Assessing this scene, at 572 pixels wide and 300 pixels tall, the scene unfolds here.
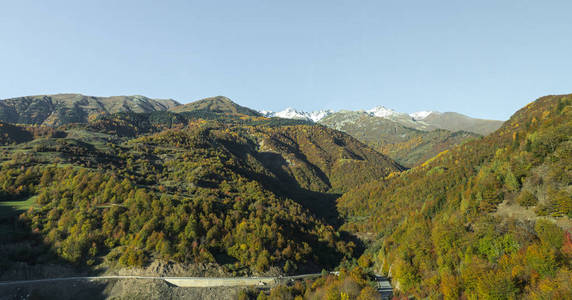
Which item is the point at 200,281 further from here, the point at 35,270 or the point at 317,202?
the point at 317,202

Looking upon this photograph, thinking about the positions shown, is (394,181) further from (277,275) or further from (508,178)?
(277,275)

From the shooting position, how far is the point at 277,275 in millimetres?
Result: 58812

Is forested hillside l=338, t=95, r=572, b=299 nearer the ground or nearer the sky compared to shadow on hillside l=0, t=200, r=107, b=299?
nearer the sky

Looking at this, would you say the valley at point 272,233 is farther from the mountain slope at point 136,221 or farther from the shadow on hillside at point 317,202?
the shadow on hillside at point 317,202

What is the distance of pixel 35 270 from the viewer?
51531mm

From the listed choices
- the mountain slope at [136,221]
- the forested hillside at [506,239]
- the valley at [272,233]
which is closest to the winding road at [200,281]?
the valley at [272,233]

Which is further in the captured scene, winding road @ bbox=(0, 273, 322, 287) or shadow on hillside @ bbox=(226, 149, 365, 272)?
shadow on hillside @ bbox=(226, 149, 365, 272)

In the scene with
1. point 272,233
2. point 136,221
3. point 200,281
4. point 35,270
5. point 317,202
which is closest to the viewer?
point 35,270

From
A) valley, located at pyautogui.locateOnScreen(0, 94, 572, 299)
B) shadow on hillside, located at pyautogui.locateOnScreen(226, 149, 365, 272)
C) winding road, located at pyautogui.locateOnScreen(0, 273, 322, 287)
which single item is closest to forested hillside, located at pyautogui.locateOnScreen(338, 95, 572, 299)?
valley, located at pyautogui.locateOnScreen(0, 94, 572, 299)

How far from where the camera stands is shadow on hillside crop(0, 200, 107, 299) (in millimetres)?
47719

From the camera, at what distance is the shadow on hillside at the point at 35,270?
→ 47719mm

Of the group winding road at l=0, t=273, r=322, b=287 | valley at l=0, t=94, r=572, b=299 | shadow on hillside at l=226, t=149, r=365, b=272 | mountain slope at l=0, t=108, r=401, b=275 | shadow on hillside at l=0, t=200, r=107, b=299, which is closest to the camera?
valley at l=0, t=94, r=572, b=299

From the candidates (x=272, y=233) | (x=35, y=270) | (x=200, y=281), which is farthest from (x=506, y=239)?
(x=35, y=270)

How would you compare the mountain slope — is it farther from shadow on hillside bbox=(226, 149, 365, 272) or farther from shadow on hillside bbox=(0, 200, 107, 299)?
shadow on hillside bbox=(226, 149, 365, 272)
